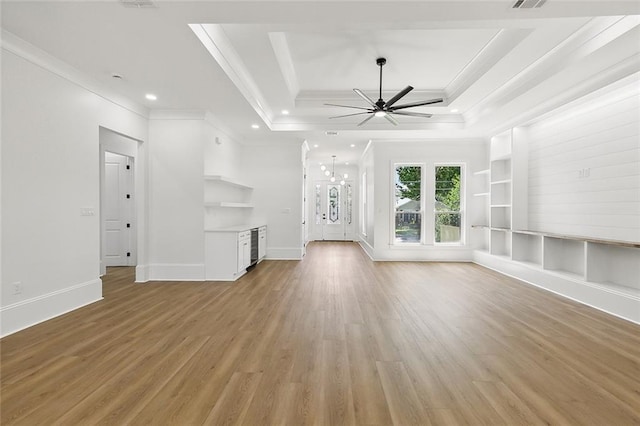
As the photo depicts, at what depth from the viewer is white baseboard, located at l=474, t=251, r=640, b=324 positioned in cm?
347

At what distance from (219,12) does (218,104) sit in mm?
2445

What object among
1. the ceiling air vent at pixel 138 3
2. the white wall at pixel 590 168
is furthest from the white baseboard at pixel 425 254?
the ceiling air vent at pixel 138 3

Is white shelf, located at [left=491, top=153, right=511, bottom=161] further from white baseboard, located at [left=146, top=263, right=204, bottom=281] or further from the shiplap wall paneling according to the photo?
white baseboard, located at [left=146, top=263, right=204, bottom=281]

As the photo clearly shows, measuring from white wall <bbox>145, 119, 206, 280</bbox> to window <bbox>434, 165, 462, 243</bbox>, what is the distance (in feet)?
17.8

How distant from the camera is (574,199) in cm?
473

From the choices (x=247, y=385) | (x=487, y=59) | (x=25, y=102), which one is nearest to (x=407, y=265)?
(x=487, y=59)

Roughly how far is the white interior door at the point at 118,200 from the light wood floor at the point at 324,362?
2.48 meters

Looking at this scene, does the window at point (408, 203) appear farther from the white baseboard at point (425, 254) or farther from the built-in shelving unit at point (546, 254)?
the built-in shelving unit at point (546, 254)

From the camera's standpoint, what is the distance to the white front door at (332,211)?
12.1 metres

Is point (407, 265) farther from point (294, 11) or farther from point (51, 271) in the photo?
point (51, 271)

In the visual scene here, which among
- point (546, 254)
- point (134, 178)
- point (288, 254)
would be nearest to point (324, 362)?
point (546, 254)

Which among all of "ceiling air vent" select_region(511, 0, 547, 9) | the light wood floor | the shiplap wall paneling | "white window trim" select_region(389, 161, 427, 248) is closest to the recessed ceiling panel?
"ceiling air vent" select_region(511, 0, 547, 9)

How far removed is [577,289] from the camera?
4.18m

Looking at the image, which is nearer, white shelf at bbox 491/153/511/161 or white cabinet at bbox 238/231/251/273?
white cabinet at bbox 238/231/251/273
